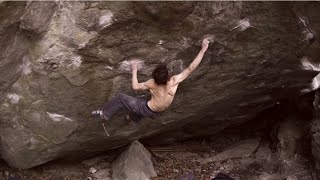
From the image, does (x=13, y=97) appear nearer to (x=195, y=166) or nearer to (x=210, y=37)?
(x=210, y=37)

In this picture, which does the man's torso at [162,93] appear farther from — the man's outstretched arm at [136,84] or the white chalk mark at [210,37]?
the white chalk mark at [210,37]

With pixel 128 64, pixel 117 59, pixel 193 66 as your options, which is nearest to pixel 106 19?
pixel 117 59

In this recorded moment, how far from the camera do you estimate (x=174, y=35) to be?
727 cm

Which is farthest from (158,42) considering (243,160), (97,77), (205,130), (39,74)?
(243,160)

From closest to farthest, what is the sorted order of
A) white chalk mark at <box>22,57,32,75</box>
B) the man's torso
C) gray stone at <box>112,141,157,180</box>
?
Answer: the man's torso < white chalk mark at <box>22,57,32,75</box> < gray stone at <box>112,141,157,180</box>

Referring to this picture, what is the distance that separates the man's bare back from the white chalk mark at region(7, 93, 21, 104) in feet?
6.52

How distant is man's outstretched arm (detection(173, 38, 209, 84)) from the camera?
22.4 feet

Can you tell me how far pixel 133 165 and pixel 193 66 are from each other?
3.64m

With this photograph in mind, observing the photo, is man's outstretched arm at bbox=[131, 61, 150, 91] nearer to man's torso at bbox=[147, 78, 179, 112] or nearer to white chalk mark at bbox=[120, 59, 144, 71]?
man's torso at bbox=[147, 78, 179, 112]

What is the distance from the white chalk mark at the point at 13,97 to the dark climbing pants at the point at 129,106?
1399 mm

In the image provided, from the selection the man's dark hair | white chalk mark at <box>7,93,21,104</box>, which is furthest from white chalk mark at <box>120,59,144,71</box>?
white chalk mark at <box>7,93,21,104</box>

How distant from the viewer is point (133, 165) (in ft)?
32.0

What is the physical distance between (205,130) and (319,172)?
2533 mm

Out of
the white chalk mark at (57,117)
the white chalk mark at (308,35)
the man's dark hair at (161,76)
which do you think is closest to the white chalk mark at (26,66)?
the white chalk mark at (57,117)
